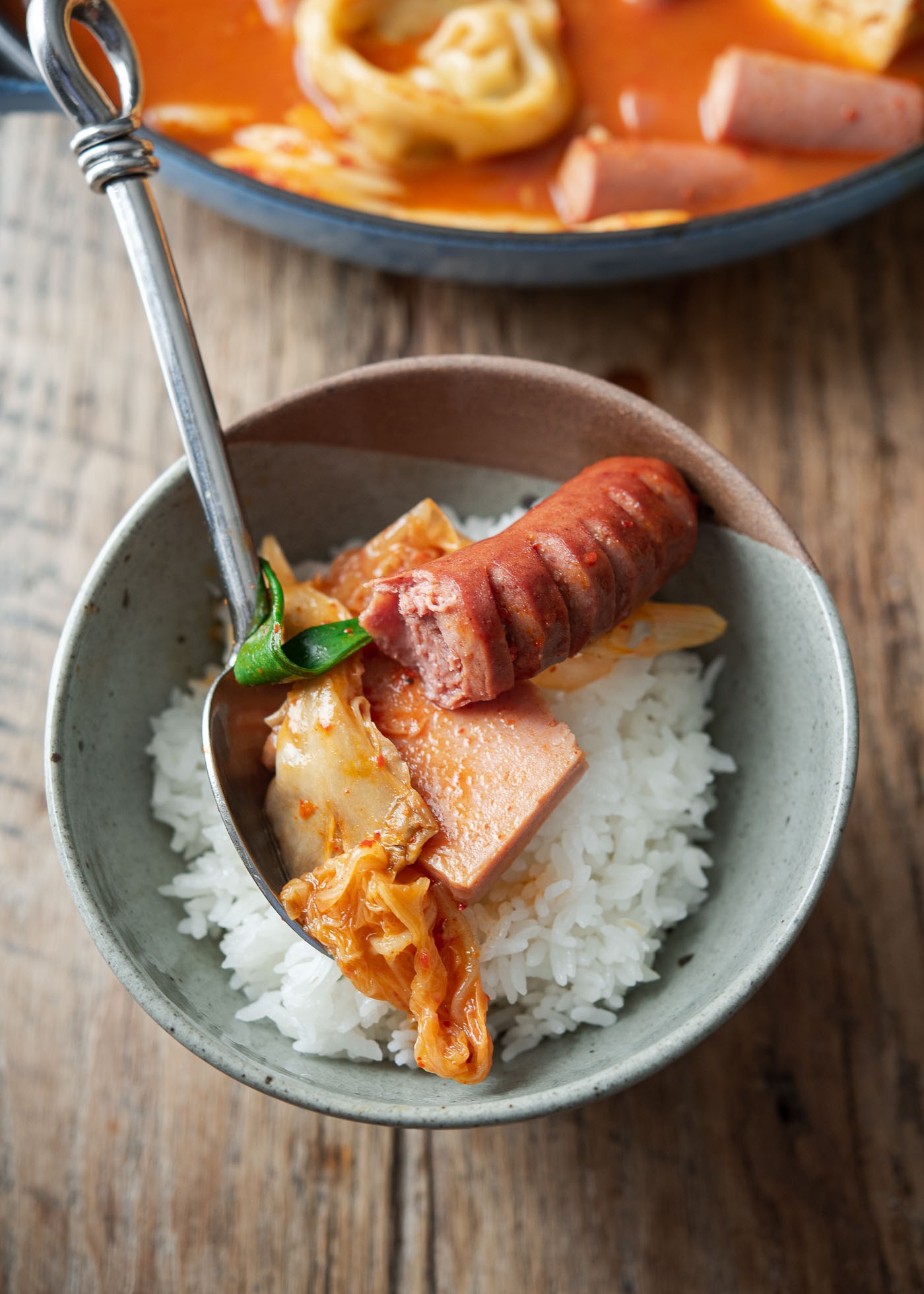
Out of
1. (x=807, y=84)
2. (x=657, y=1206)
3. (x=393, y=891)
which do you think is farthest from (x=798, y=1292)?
(x=807, y=84)

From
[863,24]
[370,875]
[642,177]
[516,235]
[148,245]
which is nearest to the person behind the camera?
[370,875]

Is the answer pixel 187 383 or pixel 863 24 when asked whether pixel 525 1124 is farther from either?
pixel 863 24

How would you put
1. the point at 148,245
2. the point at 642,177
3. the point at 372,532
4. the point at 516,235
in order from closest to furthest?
the point at 148,245
the point at 516,235
the point at 372,532
the point at 642,177

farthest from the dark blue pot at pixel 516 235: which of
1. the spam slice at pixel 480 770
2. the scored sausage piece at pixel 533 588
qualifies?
the spam slice at pixel 480 770

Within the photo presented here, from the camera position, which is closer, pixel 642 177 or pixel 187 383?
pixel 187 383

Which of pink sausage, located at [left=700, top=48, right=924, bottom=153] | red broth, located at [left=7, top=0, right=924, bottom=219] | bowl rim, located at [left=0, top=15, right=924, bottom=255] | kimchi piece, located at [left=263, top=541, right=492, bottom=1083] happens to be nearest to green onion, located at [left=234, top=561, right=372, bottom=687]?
kimchi piece, located at [left=263, top=541, right=492, bottom=1083]

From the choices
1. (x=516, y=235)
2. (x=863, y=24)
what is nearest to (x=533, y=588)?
(x=516, y=235)
